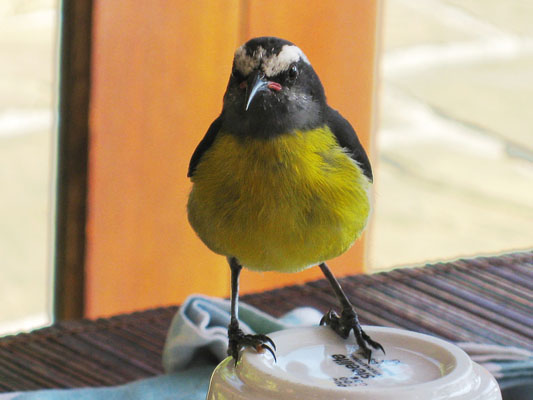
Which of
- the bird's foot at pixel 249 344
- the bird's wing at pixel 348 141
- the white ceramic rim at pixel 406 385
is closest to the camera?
the white ceramic rim at pixel 406 385

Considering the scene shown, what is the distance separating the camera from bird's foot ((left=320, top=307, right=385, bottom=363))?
4.29 ft

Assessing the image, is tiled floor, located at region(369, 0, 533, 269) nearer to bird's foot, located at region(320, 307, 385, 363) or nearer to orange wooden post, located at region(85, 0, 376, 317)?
orange wooden post, located at region(85, 0, 376, 317)

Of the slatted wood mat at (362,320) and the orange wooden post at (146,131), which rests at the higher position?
the orange wooden post at (146,131)

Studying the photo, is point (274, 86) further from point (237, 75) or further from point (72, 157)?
point (72, 157)

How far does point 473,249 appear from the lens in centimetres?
495

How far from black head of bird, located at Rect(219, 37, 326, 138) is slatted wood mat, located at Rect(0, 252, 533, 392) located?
548mm

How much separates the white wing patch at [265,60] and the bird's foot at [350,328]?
0.39 m

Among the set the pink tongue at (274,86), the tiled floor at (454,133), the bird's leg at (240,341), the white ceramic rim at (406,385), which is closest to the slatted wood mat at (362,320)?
the bird's leg at (240,341)

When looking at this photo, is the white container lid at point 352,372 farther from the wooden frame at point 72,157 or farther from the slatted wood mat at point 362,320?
the wooden frame at point 72,157

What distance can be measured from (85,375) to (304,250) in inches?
21.5

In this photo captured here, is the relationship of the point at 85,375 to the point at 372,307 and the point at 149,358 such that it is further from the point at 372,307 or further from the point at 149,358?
the point at 372,307

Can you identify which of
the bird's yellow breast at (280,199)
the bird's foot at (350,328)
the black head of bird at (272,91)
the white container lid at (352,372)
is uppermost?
the black head of bird at (272,91)

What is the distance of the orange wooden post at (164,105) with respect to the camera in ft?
→ 8.64

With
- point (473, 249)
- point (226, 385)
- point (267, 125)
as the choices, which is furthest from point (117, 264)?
point (473, 249)
